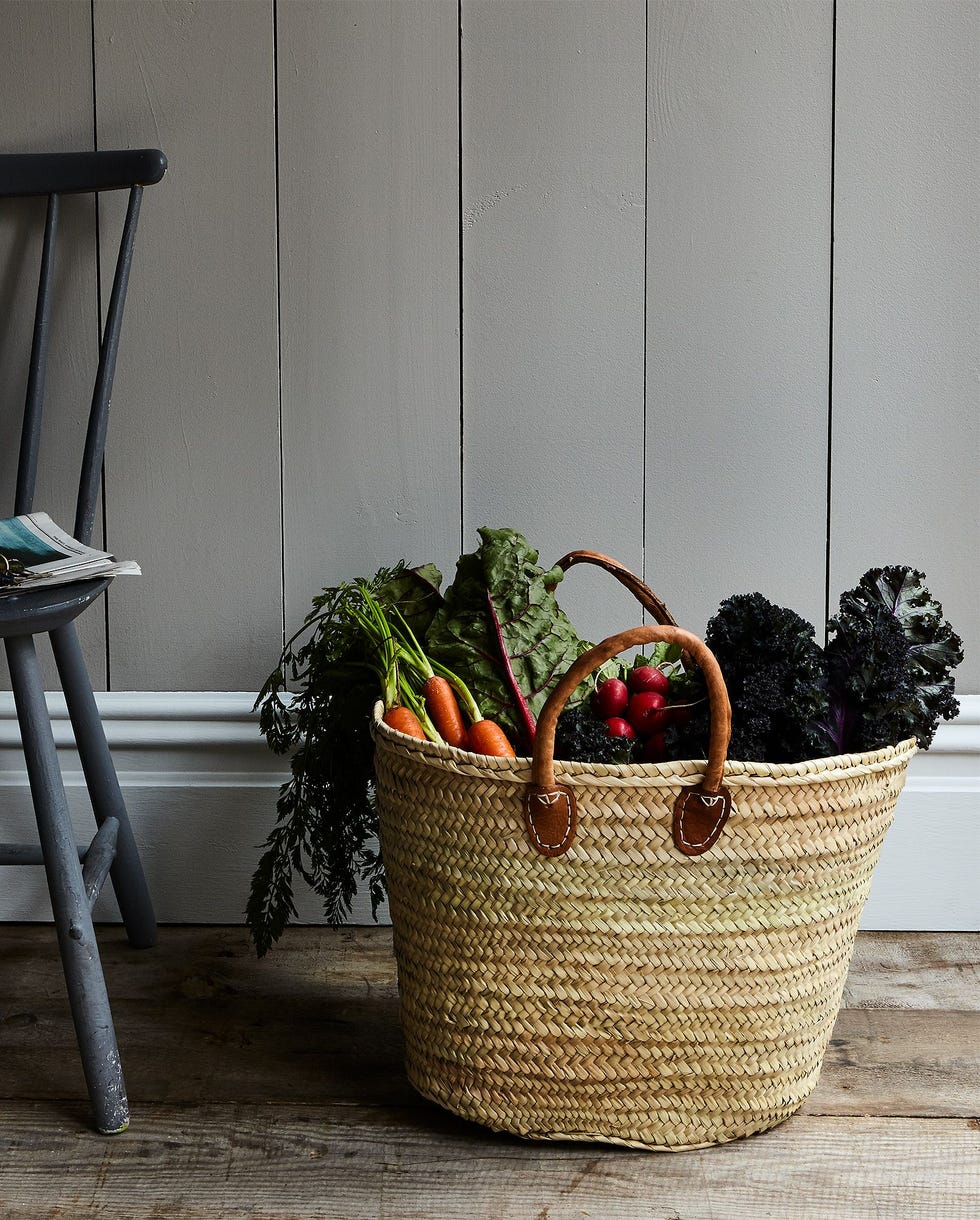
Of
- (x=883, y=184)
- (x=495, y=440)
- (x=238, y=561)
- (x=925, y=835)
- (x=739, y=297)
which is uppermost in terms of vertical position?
(x=883, y=184)

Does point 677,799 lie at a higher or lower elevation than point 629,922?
higher

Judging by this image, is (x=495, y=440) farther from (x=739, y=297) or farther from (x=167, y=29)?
(x=167, y=29)

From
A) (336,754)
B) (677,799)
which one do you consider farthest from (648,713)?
(336,754)

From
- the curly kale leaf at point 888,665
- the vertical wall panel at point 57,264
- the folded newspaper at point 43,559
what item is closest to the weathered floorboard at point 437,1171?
the curly kale leaf at point 888,665

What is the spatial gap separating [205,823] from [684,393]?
756 mm

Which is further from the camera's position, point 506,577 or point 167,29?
point 167,29

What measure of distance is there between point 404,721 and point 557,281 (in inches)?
22.9

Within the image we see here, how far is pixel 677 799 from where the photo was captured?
2.58 feet

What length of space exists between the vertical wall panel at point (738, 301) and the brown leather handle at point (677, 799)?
1.61 ft

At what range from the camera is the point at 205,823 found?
50.1 inches

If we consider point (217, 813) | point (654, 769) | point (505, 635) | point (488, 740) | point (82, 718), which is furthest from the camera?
point (217, 813)

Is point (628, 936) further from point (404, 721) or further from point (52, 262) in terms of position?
point (52, 262)

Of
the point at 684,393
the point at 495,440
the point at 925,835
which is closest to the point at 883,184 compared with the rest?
the point at 684,393

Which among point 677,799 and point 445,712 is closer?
point 677,799
